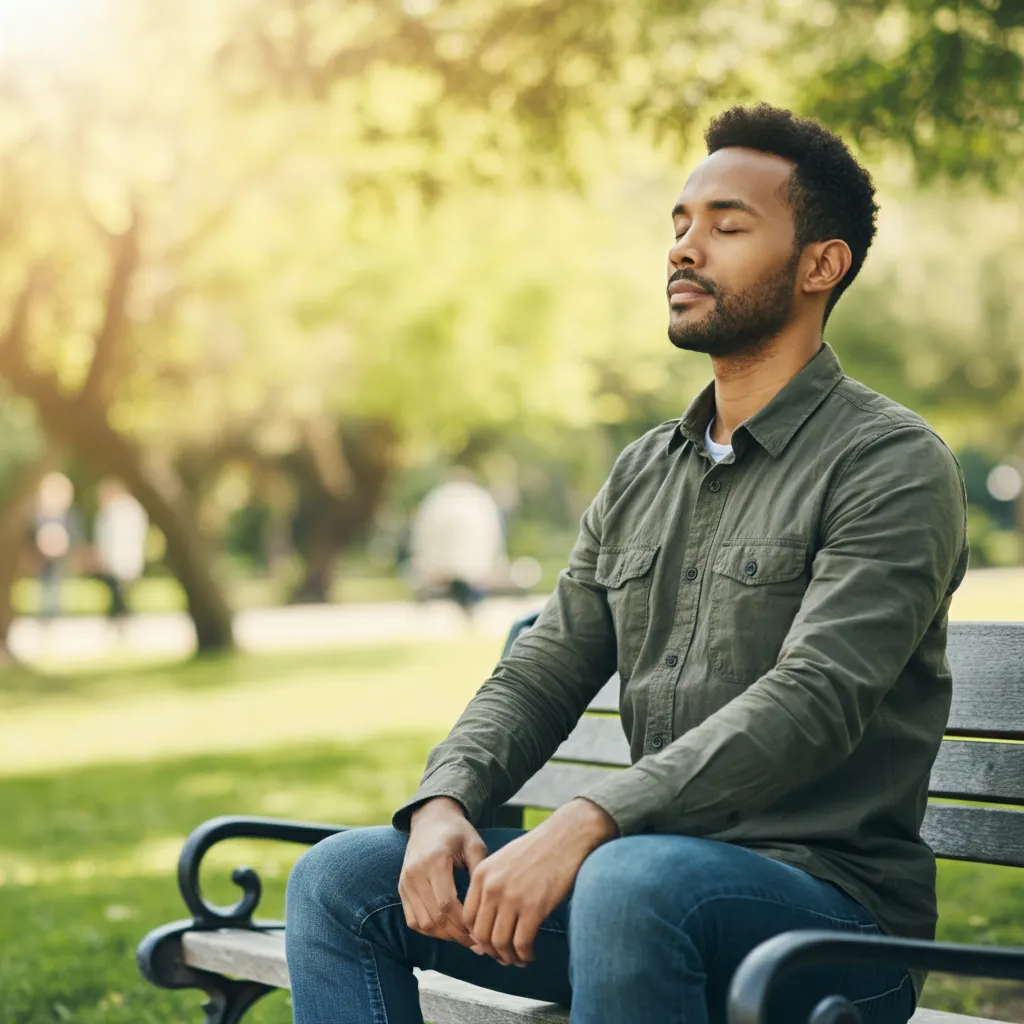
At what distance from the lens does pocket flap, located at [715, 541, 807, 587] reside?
9.05 feet

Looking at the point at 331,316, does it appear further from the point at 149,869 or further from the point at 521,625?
the point at 521,625

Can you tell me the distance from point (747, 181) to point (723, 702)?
88 cm

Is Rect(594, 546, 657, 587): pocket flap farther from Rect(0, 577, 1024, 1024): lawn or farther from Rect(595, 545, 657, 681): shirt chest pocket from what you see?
Rect(0, 577, 1024, 1024): lawn

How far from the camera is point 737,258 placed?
9.58 ft

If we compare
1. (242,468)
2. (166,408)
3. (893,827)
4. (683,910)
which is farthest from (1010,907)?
(242,468)

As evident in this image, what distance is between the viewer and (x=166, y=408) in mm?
25781

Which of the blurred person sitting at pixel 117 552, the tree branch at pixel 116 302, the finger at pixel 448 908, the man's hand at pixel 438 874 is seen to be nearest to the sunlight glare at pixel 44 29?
Result: the tree branch at pixel 116 302

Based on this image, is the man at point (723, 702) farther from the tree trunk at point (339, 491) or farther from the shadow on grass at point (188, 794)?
the tree trunk at point (339, 491)

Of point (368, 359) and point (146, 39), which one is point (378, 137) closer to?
point (146, 39)

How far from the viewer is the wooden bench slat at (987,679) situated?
3.23 m

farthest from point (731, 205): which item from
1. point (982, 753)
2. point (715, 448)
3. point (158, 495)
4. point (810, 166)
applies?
point (158, 495)

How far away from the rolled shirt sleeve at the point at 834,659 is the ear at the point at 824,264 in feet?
1.18

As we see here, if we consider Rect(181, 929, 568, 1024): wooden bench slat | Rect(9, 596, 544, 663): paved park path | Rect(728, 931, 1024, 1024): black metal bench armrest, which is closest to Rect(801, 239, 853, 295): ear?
Rect(728, 931, 1024, 1024): black metal bench armrest

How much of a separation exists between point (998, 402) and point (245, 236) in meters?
27.0
